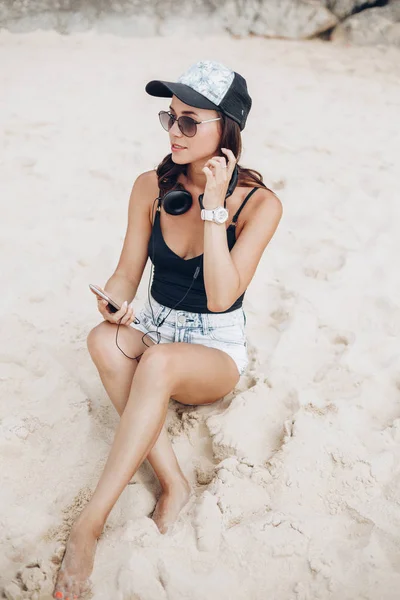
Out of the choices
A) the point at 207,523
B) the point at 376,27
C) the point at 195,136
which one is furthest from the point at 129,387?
the point at 376,27

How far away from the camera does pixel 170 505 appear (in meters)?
2.37

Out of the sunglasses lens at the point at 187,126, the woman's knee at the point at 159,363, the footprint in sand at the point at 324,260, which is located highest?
the sunglasses lens at the point at 187,126

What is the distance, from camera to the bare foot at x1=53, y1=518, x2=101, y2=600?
2100mm

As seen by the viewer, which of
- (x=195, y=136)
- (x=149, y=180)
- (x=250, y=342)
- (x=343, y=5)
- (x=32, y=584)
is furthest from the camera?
(x=343, y=5)

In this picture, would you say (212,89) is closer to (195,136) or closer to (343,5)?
(195,136)

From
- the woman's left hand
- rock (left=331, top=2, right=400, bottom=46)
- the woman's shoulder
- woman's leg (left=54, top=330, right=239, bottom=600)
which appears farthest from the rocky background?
woman's leg (left=54, top=330, right=239, bottom=600)

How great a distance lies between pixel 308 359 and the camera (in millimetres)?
3123

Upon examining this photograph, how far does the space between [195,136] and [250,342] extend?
1144 mm

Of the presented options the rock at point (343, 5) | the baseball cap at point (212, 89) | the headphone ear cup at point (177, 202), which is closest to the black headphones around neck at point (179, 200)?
the headphone ear cup at point (177, 202)

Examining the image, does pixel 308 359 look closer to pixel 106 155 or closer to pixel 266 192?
pixel 266 192

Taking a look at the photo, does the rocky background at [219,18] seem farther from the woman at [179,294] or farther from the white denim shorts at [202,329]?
the white denim shorts at [202,329]

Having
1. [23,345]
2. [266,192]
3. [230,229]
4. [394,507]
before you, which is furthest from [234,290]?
[23,345]

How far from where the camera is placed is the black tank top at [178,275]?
8.66 feet

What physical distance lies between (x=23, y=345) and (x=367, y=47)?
4.85 m
